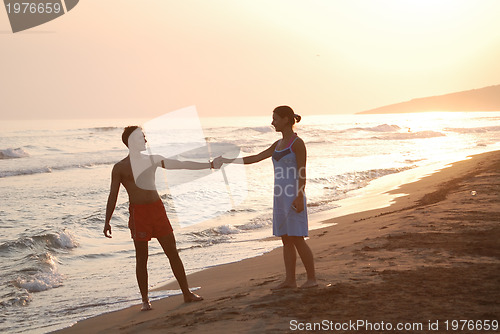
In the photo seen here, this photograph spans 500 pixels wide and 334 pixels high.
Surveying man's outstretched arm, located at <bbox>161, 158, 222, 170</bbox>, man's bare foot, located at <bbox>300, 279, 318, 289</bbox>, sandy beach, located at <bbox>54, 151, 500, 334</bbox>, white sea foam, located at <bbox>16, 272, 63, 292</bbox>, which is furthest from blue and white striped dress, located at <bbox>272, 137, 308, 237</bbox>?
white sea foam, located at <bbox>16, 272, 63, 292</bbox>

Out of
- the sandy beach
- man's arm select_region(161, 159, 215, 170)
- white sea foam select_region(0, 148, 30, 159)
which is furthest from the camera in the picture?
white sea foam select_region(0, 148, 30, 159)

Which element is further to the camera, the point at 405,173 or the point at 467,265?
the point at 405,173

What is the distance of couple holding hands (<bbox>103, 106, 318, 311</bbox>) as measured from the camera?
5.71 metres

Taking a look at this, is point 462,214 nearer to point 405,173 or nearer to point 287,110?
point 287,110

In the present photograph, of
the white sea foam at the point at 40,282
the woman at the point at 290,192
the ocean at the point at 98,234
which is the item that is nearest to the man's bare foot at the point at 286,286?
the woman at the point at 290,192

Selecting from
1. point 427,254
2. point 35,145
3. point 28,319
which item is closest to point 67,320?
point 28,319

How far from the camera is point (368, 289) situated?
5262 millimetres

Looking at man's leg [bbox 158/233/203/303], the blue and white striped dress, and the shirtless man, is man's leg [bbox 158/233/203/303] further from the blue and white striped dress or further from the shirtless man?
the blue and white striped dress

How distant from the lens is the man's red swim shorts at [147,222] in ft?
20.0

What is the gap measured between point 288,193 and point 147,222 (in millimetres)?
1551

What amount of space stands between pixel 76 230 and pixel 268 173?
1213 cm

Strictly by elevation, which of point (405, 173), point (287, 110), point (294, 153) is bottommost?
point (405, 173)

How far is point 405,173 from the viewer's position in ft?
72.6

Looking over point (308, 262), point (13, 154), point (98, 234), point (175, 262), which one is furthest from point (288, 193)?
point (13, 154)
